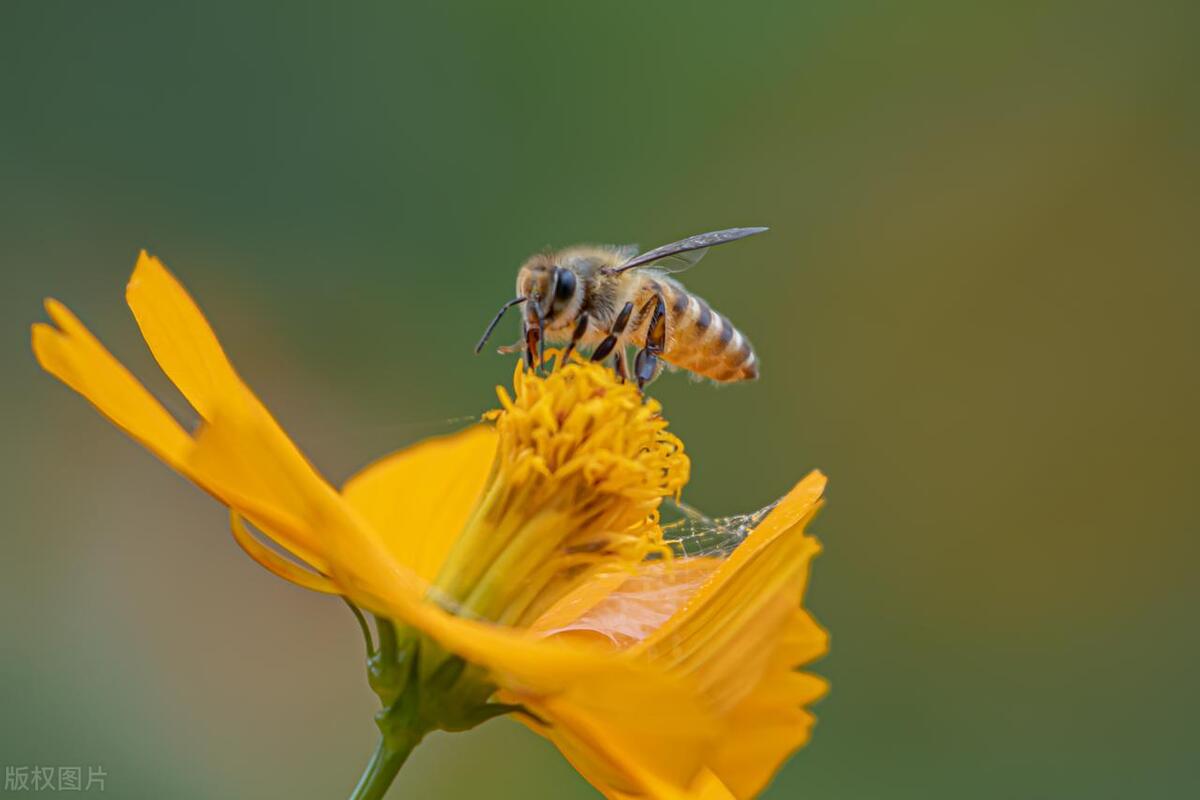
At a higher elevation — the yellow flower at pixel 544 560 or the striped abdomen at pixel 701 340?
the striped abdomen at pixel 701 340

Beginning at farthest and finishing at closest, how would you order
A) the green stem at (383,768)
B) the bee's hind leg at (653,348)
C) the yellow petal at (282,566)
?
the bee's hind leg at (653,348) < the yellow petal at (282,566) < the green stem at (383,768)

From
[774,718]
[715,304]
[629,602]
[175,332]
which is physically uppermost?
[175,332]

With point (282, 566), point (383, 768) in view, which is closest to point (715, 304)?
point (282, 566)

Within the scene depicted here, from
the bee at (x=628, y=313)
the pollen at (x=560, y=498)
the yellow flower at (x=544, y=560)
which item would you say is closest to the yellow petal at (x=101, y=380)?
the yellow flower at (x=544, y=560)

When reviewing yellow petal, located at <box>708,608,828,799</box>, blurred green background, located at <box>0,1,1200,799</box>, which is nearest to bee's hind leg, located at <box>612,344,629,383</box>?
yellow petal, located at <box>708,608,828,799</box>

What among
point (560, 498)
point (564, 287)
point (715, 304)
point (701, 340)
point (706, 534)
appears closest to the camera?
point (560, 498)

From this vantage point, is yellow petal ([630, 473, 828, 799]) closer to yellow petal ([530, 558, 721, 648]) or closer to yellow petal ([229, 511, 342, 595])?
yellow petal ([530, 558, 721, 648])

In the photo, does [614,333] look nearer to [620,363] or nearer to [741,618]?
[620,363]

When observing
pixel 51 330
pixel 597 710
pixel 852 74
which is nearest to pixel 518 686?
pixel 597 710

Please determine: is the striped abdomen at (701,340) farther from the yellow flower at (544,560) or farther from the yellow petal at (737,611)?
the yellow petal at (737,611)
